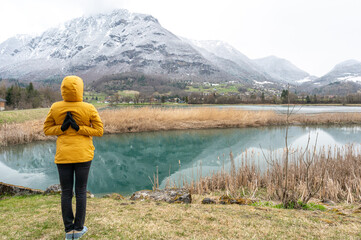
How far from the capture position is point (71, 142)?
2.40m

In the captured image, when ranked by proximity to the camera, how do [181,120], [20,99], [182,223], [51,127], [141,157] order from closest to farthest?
[51,127]
[182,223]
[141,157]
[181,120]
[20,99]

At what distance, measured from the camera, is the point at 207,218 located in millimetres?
3180

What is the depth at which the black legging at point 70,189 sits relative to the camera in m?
2.42

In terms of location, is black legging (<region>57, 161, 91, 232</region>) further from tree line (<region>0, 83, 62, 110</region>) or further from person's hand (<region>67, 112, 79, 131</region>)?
tree line (<region>0, 83, 62, 110</region>)

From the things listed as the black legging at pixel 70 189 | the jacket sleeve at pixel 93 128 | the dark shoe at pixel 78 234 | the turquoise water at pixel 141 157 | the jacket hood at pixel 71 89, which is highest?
the jacket hood at pixel 71 89

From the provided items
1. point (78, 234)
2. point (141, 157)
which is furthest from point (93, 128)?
point (141, 157)

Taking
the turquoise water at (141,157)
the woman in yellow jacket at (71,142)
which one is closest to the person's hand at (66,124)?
the woman in yellow jacket at (71,142)

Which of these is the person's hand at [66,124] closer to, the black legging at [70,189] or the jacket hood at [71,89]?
the jacket hood at [71,89]

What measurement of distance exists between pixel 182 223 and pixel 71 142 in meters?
1.83

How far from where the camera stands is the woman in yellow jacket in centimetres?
239

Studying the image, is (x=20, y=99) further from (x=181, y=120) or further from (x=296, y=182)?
(x=296, y=182)

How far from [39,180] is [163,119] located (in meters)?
13.8

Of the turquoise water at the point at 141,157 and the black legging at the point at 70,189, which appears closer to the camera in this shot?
the black legging at the point at 70,189

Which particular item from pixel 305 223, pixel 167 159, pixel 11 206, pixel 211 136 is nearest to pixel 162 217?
pixel 305 223
